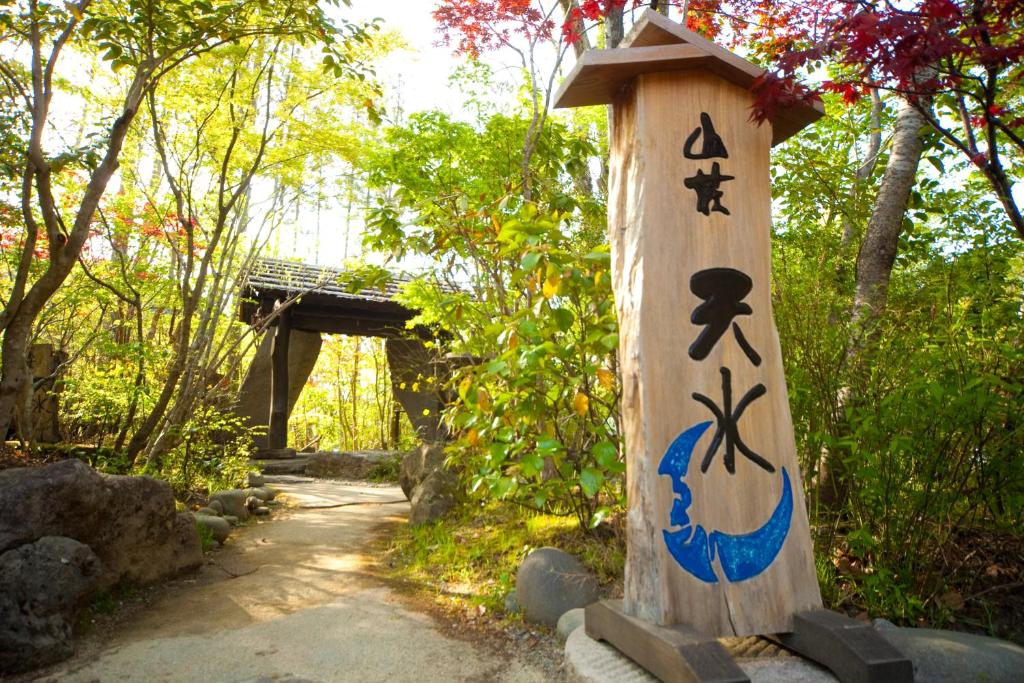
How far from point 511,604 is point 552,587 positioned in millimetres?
364

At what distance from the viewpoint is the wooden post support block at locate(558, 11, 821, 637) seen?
240 cm

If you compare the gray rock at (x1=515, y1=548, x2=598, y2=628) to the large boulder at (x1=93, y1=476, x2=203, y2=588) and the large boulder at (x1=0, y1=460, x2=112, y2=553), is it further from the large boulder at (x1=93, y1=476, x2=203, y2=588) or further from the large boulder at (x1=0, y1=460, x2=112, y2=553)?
the large boulder at (x1=0, y1=460, x2=112, y2=553)

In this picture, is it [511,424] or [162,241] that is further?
[162,241]

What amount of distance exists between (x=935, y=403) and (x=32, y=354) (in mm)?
8938

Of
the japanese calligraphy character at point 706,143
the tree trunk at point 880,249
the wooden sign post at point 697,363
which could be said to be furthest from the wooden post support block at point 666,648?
the japanese calligraphy character at point 706,143

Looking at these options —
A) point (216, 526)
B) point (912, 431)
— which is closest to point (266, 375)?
point (216, 526)

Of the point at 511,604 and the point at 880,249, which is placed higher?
the point at 880,249

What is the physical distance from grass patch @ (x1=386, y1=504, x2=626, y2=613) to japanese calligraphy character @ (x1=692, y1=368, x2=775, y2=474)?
170 cm

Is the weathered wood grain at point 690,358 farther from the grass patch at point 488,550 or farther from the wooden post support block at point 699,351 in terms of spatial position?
the grass patch at point 488,550

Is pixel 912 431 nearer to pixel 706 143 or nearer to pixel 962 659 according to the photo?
pixel 962 659

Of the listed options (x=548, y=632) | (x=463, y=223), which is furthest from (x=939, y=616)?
(x=463, y=223)

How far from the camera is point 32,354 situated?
7828mm

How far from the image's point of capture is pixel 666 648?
2.11 meters

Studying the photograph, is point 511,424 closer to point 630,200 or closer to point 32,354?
point 630,200
